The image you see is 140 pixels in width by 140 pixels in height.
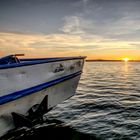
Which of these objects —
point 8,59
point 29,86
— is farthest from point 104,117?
point 8,59

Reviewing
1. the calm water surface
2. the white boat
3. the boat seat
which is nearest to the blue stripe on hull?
the white boat

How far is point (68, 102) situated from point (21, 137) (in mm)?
5095

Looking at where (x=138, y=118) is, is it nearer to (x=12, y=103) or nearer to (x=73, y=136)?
(x=73, y=136)

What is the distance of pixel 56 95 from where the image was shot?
7.15m

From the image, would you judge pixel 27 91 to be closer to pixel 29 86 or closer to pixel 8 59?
pixel 29 86

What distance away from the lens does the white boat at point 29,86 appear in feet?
16.8

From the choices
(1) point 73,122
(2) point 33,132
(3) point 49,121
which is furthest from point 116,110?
(2) point 33,132

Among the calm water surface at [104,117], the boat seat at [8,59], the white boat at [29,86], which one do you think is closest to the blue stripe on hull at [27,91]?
the white boat at [29,86]

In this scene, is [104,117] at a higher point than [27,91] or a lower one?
lower

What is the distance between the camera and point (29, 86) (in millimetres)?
5633

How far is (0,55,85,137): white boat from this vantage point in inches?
201

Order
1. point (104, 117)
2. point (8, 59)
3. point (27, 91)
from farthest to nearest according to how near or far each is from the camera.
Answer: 1. point (104, 117)
2. point (8, 59)
3. point (27, 91)

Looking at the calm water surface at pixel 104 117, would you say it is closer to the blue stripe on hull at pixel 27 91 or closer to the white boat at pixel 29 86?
the white boat at pixel 29 86

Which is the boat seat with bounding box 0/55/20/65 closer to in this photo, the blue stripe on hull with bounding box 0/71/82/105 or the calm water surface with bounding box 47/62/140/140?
the blue stripe on hull with bounding box 0/71/82/105
